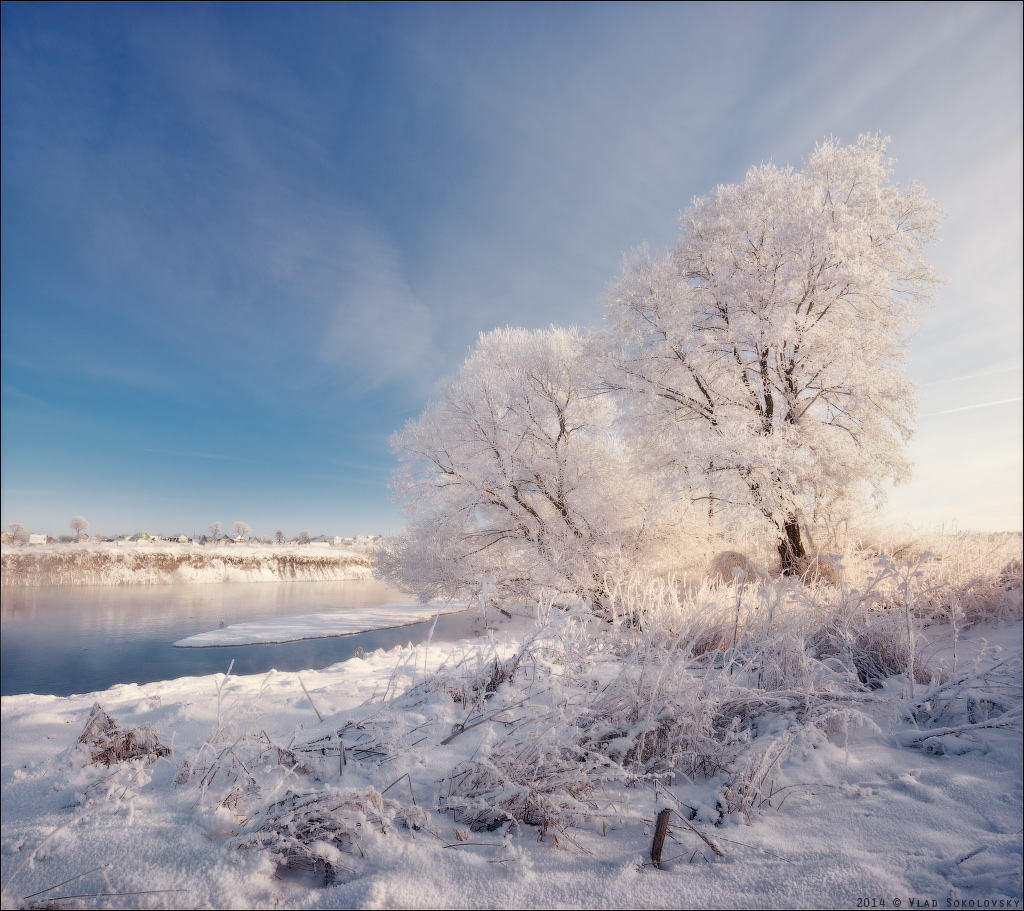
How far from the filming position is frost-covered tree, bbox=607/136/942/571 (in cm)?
824

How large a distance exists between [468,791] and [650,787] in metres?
0.69

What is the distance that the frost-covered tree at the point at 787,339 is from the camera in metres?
8.24

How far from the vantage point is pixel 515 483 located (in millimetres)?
10633

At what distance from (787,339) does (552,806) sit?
9.31m

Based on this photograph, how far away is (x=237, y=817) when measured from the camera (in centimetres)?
137

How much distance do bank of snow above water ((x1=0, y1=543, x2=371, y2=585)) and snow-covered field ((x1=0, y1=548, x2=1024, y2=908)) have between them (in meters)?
16.9

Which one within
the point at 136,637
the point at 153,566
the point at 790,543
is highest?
the point at 153,566

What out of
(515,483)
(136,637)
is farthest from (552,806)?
→ (136,637)

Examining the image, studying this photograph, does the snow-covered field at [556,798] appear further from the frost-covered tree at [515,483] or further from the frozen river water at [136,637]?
the frost-covered tree at [515,483]

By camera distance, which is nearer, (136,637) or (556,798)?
(556,798)

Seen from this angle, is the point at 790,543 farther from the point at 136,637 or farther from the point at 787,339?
the point at 136,637

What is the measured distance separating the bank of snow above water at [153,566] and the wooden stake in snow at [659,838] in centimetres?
1791

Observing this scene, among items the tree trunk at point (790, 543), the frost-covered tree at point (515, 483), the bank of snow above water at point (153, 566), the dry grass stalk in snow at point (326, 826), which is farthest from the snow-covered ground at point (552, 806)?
the bank of snow above water at point (153, 566)

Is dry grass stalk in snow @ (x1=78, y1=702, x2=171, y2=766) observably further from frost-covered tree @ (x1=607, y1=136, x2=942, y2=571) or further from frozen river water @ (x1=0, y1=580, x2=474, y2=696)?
frost-covered tree @ (x1=607, y1=136, x2=942, y2=571)
